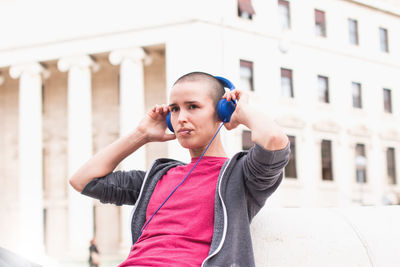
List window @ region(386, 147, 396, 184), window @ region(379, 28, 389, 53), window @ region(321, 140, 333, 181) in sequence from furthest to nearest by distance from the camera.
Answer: window @ region(379, 28, 389, 53) < window @ region(386, 147, 396, 184) < window @ region(321, 140, 333, 181)

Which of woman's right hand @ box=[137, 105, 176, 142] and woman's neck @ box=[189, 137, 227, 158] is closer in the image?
woman's neck @ box=[189, 137, 227, 158]

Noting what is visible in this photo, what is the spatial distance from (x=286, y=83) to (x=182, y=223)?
2509cm

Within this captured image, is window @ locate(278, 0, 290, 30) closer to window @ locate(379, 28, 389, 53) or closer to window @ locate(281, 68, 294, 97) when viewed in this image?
window @ locate(281, 68, 294, 97)

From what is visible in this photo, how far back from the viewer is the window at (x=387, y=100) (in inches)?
1207

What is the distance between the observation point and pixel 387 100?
30797 millimetres

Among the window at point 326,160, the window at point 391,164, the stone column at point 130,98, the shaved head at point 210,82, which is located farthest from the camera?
the window at point 391,164

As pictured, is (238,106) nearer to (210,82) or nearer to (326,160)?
(210,82)

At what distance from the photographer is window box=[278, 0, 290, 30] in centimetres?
2681

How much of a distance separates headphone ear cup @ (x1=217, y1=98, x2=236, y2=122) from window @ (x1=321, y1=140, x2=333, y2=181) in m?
25.5

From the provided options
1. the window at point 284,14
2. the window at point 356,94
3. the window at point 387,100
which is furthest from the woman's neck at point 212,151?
the window at point 387,100

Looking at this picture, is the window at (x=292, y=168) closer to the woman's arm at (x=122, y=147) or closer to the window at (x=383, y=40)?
the window at (x=383, y=40)

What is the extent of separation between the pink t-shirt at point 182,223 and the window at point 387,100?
29789 mm

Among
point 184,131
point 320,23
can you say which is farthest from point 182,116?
point 320,23


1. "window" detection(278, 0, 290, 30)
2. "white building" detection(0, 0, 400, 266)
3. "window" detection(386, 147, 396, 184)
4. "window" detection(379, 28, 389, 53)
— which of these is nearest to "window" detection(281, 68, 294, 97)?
"white building" detection(0, 0, 400, 266)
